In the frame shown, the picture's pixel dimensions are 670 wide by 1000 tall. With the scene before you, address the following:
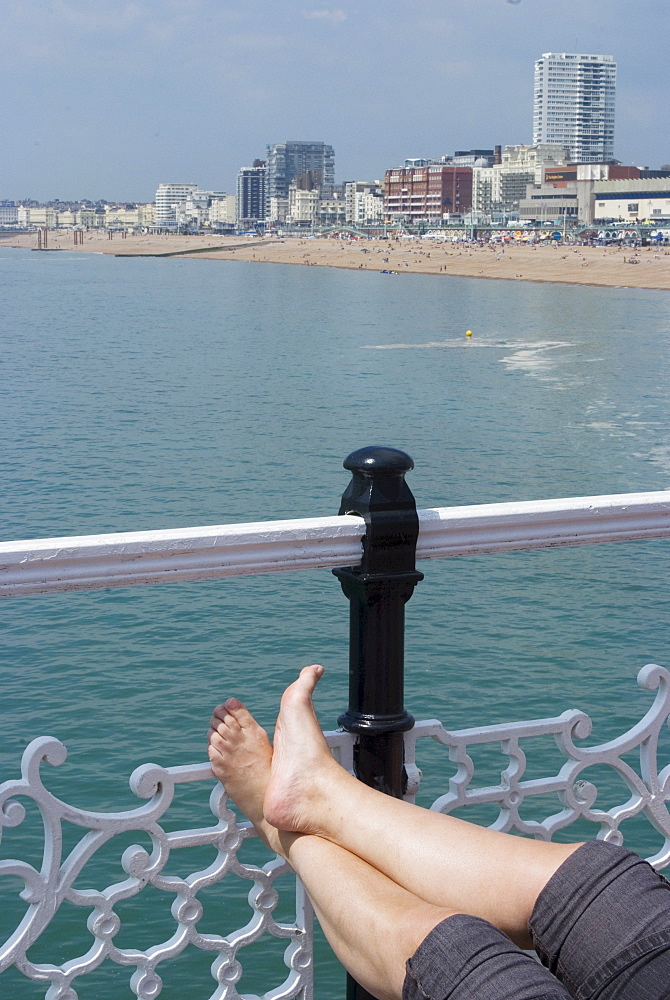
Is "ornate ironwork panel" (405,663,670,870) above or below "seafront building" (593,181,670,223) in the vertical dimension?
below

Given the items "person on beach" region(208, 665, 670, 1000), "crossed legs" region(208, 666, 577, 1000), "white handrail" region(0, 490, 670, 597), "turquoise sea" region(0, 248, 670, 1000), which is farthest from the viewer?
"turquoise sea" region(0, 248, 670, 1000)

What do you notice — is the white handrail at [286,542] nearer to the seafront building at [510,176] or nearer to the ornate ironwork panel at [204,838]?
the ornate ironwork panel at [204,838]

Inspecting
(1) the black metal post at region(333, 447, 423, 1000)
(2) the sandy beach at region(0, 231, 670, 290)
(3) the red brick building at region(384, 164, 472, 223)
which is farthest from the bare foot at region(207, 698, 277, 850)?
(3) the red brick building at region(384, 164, 472, 223)

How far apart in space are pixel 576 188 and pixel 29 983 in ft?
478

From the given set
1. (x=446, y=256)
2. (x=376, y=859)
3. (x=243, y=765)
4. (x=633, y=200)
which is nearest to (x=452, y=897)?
(x=376, y=859)

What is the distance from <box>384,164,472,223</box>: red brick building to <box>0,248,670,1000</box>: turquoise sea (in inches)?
5227


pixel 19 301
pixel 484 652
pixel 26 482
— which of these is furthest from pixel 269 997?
pixel 19 301

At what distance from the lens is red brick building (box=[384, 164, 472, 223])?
176 metres

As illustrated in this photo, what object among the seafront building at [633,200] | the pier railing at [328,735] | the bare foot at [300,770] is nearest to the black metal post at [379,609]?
the pier railing at [328,735]

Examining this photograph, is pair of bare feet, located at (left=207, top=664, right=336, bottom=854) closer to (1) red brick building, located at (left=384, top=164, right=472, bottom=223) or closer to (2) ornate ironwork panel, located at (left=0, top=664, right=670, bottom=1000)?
(2) ornate ironwork panel, located at (left=0, top=664, right=670, bottom=1000)

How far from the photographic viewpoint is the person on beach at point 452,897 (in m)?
1.46

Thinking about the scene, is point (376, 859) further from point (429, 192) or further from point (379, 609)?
point (429, 192)

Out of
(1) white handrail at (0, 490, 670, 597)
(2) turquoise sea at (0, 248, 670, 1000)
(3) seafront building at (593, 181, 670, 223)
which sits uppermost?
(3) seafront building at (593, 181, 670, 223)

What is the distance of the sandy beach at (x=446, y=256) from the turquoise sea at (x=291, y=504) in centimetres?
3860
